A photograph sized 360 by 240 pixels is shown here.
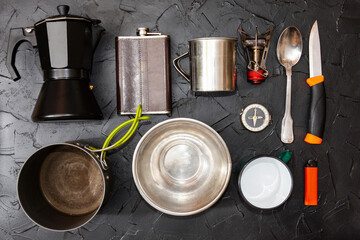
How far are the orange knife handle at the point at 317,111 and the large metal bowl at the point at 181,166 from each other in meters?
0.32

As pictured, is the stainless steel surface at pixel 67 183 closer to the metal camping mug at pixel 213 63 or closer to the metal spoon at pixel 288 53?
the metal camping mug at pixel 213 63

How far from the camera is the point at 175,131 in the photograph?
1.10 metres

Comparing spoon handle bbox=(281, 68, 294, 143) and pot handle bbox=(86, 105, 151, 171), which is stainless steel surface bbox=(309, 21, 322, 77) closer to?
spoon handle bbox=(281, 68, 294, 143)

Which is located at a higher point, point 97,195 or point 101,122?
point 101,122

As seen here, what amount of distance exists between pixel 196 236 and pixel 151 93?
49cm

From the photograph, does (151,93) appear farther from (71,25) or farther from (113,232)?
(113,232)

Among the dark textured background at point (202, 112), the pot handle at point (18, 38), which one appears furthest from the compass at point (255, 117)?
the pot handle at point (18, 38)

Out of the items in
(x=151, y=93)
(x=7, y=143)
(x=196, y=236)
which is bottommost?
(x=196, y=236)

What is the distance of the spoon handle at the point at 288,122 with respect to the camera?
1.10 m

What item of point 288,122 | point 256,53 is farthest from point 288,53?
point 288,122

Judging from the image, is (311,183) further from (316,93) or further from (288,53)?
(288,53)

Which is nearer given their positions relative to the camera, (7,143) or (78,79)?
(78,79)

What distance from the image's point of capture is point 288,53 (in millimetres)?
1109

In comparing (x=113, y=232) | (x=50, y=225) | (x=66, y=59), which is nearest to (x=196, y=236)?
(x=113, y=232)
